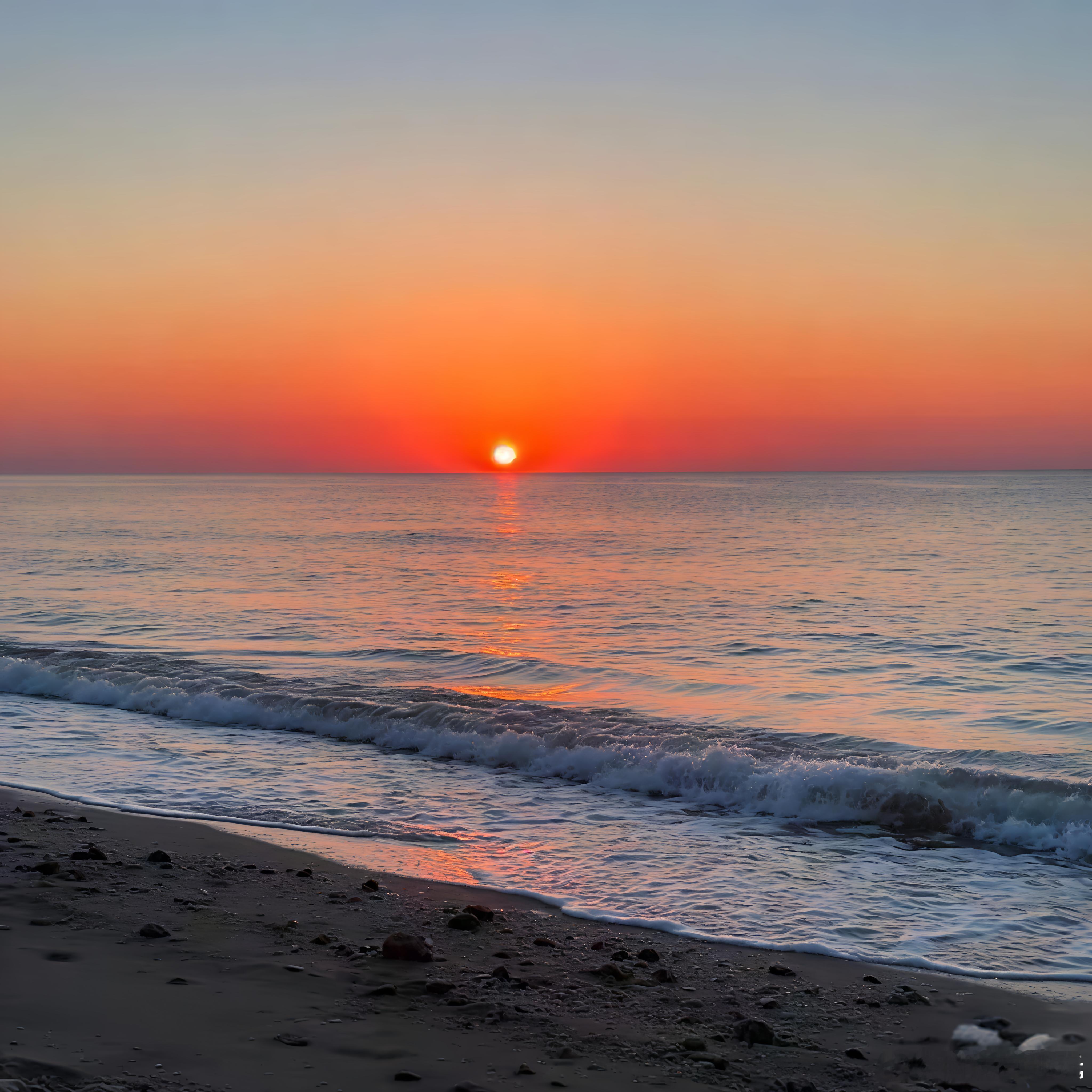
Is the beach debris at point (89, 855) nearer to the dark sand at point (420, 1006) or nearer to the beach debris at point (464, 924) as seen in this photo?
the dark sand at point (420, 1006)

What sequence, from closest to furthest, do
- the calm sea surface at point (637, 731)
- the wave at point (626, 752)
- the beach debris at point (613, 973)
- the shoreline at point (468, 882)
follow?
the beach debris at point (613, 973), the shoreline at point (468, 882), the calm sea surface at point (637, 731), the wave at point (626, 752)

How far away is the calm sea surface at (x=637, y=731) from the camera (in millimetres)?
8078

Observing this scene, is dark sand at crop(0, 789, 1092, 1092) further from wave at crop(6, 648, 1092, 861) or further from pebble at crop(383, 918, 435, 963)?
wave at crop(6, 648, 1092, 861)

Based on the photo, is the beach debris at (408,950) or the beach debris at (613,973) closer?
the beach debris at (613,973)

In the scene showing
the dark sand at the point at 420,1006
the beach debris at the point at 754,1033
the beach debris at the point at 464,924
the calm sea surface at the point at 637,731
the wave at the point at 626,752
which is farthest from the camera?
the wave at the point at 626,752

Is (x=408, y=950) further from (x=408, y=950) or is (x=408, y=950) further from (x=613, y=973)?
(x=613, y=973)

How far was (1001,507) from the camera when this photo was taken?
98.2m

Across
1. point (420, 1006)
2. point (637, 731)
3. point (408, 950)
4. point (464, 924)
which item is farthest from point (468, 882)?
point (637, 731)

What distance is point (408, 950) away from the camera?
602 centimetres

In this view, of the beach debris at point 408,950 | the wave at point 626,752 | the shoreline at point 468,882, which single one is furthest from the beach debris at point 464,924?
the wave at point 626,752

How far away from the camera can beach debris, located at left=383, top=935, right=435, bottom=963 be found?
19.7 feet

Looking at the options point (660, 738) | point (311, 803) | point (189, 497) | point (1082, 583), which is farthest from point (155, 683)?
point (189, 497)

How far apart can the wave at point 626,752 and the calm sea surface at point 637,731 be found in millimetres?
43

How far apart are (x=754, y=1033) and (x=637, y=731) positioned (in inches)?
340
